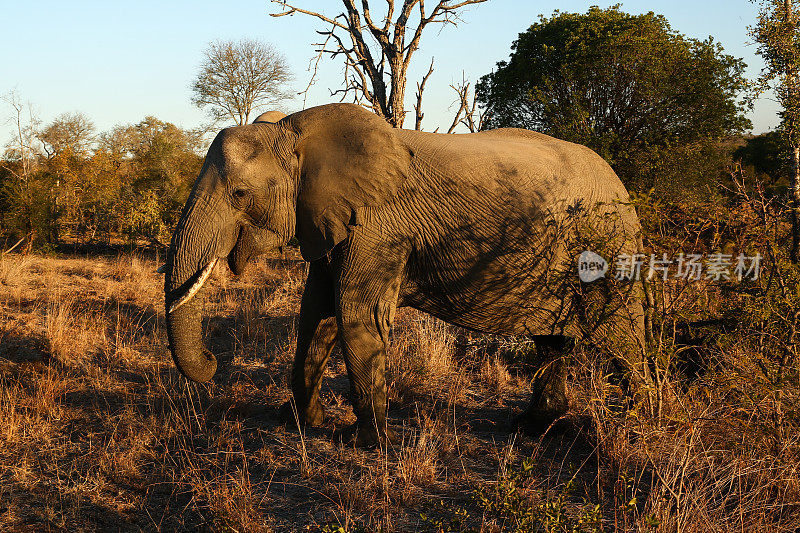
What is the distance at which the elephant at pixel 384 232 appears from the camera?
14.8 feet

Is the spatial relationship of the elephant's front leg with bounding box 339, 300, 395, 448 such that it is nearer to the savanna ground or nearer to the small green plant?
the savanna ground

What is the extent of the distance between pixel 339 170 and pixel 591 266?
1.96m

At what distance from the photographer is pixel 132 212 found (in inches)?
656

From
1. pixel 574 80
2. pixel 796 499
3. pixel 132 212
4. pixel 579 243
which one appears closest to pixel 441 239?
pixel 579 243

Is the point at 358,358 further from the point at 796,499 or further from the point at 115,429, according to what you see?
the point at 796,499

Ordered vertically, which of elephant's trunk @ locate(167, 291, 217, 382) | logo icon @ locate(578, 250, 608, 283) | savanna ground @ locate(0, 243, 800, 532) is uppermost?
logo icon @ locate(578, 250, 608, 283)

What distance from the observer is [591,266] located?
15.8ft

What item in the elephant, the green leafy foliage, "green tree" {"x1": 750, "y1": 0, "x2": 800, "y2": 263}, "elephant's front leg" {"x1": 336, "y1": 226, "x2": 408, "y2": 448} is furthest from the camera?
the green leafy foliage

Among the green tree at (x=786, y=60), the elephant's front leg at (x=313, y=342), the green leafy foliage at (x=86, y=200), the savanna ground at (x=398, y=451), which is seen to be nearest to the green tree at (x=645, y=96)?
the green tree at (x=786, y=60)

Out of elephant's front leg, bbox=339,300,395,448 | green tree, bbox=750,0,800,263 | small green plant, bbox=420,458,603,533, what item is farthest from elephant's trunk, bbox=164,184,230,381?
green tree, bbox=750,0,800,263

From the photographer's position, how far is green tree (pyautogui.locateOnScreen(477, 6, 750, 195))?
39.1ft

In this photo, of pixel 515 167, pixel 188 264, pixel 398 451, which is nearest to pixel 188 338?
pixel 188 264

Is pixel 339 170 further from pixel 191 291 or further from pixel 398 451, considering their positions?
pixel 398 451

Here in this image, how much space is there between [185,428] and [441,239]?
2.45 meters
